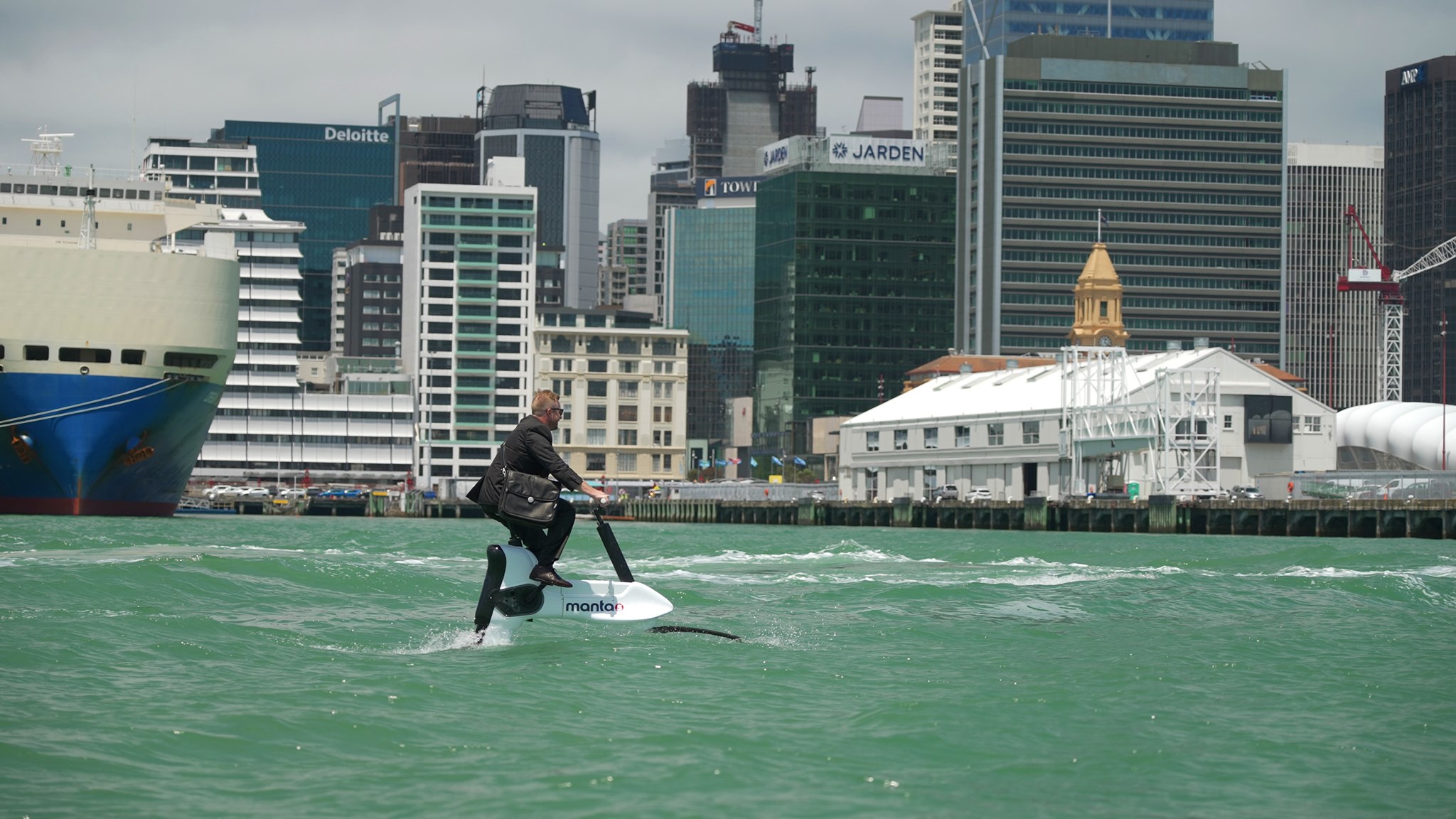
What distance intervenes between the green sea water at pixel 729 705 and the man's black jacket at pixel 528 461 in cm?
173

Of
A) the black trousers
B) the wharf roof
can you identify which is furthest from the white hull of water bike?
the wharf roof

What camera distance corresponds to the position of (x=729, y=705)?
51.0 ft

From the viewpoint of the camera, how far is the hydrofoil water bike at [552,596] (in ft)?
60.1

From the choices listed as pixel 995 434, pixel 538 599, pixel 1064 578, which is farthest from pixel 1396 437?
pixel 538 599

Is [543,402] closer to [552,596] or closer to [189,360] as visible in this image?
[552,596]

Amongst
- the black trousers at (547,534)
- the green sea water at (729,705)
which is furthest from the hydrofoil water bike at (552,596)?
the green sea water at (729,705)

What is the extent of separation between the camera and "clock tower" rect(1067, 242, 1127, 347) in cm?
16775

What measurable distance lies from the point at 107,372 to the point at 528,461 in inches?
2474

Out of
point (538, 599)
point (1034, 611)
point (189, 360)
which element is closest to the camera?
point (538, 599)

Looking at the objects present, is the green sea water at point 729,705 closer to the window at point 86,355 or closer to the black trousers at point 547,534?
the black trousers at point 547,534

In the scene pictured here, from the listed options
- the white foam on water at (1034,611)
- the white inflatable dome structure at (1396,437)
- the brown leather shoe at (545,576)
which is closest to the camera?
the brown leather shoe at (545,576)

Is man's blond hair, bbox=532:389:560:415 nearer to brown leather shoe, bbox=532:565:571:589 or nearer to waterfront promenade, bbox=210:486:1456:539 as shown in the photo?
brown leather shoe, bbox=532:565:571:589

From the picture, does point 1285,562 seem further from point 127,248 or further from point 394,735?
point 127,248

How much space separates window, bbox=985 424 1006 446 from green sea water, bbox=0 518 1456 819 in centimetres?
7833
